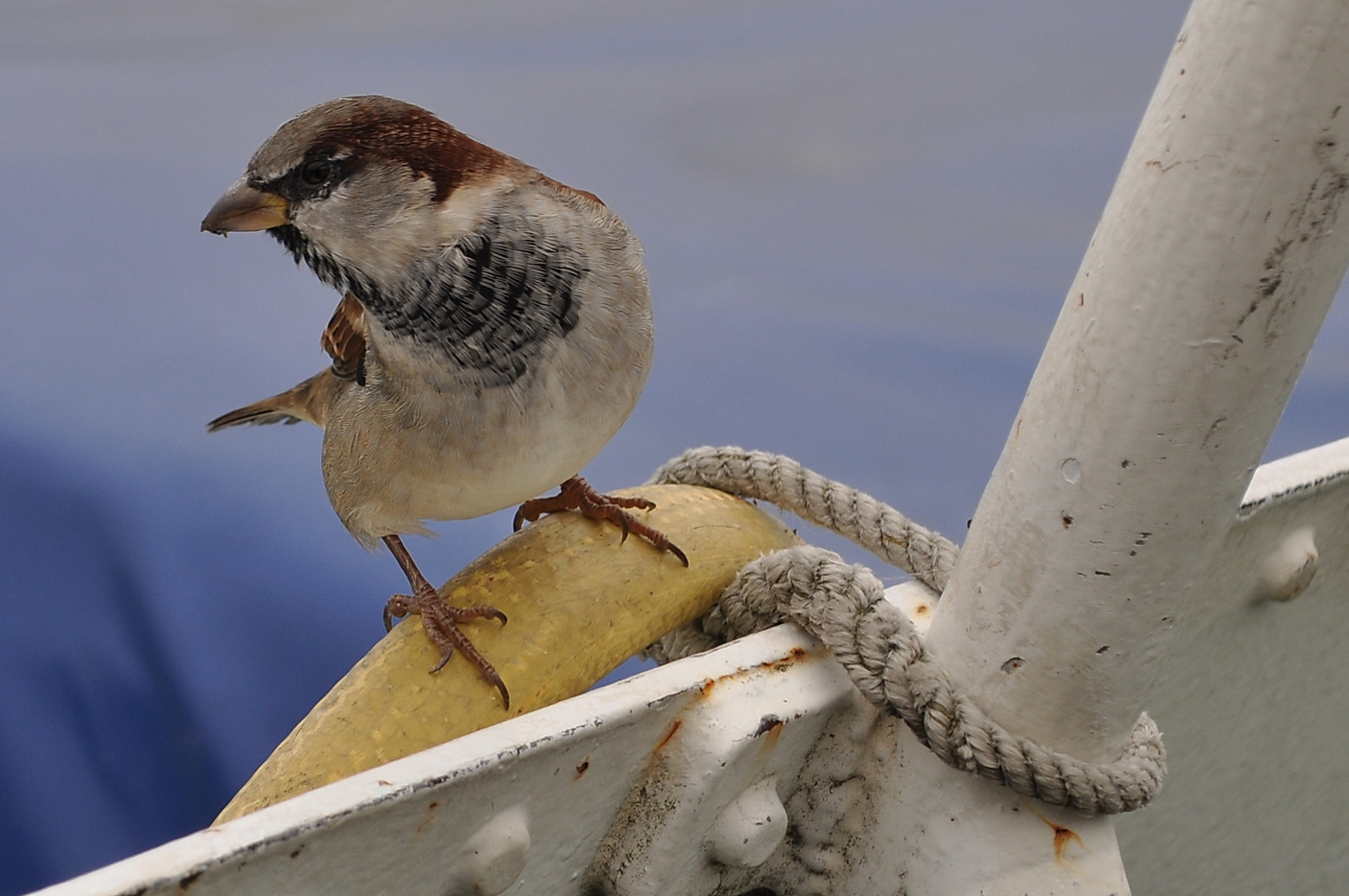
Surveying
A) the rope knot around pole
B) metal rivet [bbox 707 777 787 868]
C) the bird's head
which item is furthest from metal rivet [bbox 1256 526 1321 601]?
the bird's head

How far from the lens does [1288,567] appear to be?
1.17m

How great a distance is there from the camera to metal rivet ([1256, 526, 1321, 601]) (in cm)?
117

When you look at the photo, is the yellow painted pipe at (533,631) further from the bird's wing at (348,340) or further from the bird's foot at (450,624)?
the bird's wing at (348,340)

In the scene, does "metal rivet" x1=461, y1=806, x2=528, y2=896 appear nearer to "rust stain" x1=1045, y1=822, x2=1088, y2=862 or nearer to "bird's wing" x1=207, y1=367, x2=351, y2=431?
"rust stain" x1=1045, y1=822, x2=1088, y2=862

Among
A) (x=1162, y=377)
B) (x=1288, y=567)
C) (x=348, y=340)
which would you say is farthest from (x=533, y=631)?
(x=1288, y=567)

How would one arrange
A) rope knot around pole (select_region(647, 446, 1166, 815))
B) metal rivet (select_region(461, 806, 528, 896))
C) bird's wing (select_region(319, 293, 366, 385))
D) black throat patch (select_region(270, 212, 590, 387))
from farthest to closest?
bird's wing (select_region(319, 293, 366, 385)) < black throat patch (select_region(270, 212, 590, 387)) < rope knot around pole (select_region(647, 446, 1166, 815)) < metal rivet (select_region(461, 806, 528, 896))

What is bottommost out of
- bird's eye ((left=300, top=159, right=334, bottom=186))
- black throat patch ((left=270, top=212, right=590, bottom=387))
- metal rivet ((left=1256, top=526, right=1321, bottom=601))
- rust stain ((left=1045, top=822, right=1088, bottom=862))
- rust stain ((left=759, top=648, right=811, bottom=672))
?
rust stain ((left=1045, top=822, right=1088, bottom=862))

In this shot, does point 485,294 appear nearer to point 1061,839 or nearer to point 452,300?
point 452,300

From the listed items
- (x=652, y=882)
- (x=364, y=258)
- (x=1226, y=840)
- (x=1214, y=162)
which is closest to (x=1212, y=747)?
(x=1226, y=840)

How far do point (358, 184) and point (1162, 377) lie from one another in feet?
1.96

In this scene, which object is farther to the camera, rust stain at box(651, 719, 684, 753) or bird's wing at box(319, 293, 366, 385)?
bird's wing at box(319, 293, 366, 385)

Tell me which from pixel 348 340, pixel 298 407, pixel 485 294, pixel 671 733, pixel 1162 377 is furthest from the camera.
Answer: pixel 298 407

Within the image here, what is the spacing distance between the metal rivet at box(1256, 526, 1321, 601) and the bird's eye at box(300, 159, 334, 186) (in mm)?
892

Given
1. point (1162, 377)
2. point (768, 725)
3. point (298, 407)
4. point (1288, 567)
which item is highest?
point (1162, 377)
